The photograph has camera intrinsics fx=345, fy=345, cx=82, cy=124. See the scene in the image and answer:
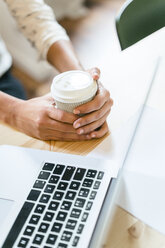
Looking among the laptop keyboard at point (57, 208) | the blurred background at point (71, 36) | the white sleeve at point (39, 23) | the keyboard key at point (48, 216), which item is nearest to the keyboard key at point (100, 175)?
the laptop keyboard at point (57, 208)

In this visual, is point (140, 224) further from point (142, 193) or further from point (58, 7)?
point (58, 7)

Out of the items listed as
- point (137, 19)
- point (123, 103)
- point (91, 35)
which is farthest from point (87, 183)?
point (91, 35)

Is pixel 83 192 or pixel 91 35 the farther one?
pixel 91 35

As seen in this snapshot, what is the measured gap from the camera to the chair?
2.15ft

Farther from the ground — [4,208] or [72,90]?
[72,90]

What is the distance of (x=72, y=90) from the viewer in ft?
1.96

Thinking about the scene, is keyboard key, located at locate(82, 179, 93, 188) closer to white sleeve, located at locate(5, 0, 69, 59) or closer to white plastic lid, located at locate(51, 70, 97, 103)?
white plastic lid, located at locate(51, 70, 97, 103)

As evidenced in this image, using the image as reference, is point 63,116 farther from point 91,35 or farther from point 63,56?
point 91,35

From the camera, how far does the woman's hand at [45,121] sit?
688mm

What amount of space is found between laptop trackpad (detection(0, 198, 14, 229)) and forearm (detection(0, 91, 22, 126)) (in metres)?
0.24

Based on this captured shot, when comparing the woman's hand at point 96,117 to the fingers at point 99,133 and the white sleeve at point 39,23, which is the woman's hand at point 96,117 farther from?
the white sleeve at point 39,23

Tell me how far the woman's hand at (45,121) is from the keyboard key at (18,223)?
19cm

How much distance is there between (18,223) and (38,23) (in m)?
0.65

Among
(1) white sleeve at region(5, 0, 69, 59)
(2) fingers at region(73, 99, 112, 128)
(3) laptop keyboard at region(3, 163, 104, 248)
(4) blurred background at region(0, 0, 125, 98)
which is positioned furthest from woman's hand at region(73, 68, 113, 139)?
(4) blurred background at region(0, 0, 125, 98)
